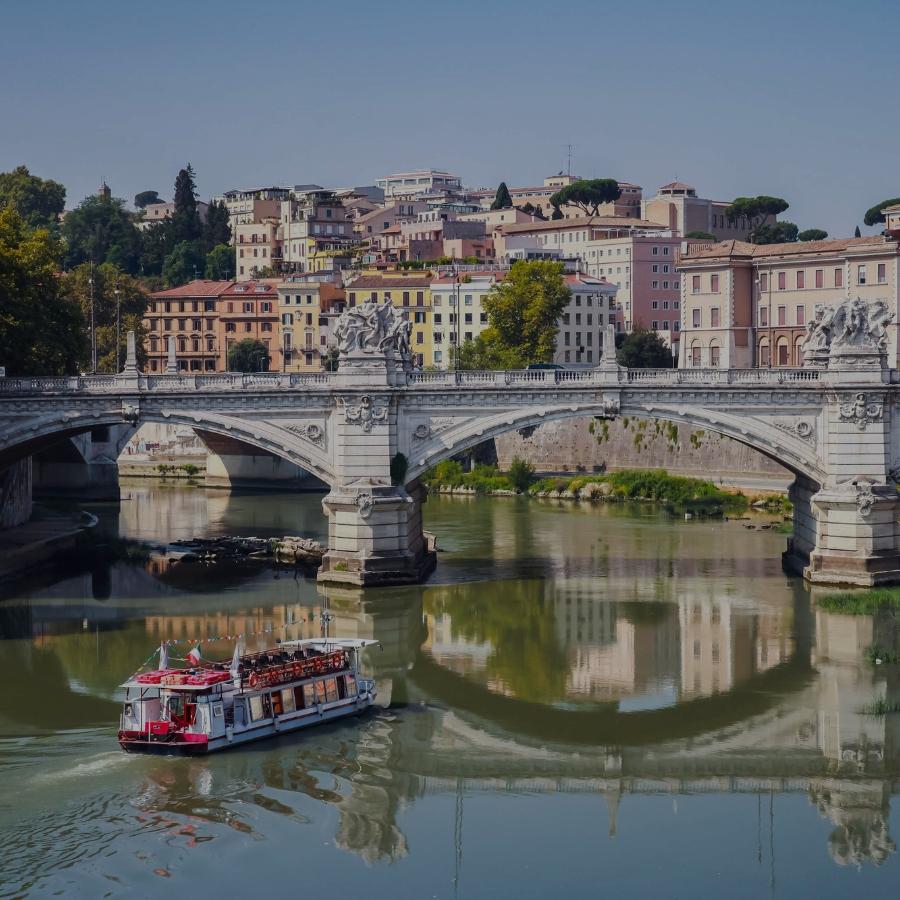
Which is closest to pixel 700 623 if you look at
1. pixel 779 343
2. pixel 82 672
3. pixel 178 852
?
pixel 82 672

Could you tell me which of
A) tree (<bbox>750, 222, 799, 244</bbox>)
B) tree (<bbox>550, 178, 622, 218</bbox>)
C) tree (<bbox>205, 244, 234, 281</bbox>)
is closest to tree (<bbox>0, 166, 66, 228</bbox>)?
tree (<bbox>205, 244, 234, 281</bbox>)

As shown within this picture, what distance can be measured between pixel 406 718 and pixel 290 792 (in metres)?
4.87

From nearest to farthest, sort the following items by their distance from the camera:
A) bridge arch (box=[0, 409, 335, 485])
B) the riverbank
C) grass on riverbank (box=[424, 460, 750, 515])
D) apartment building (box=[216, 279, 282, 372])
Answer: bridge arch (box=[0, 409, 335, 485])
the riverbank
grass on riverbank (box=[424, 460, 750, 515])
apartment building (box=[216, 279, 282, 372])

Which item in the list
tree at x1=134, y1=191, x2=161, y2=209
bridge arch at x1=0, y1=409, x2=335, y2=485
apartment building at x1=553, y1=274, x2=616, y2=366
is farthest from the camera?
tree at x1=134, y1=191, x2=161, y2=209

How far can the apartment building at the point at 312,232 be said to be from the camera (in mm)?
127125

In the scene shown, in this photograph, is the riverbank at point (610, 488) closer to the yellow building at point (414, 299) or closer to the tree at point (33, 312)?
the tree at point (33, 312)

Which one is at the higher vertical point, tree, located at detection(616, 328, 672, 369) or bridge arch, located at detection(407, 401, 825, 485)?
tree, located at detection(616, 328, 672, 369)

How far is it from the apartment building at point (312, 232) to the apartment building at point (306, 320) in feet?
89.6

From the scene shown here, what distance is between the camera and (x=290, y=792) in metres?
26.4

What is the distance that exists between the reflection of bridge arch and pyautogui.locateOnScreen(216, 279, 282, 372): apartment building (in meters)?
65.2

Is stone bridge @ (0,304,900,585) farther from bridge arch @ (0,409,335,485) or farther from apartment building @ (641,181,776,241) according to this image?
apartment building @ (641,181,776,241)

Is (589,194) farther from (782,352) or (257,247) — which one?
(782,352)

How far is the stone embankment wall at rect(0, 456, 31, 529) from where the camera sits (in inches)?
1998

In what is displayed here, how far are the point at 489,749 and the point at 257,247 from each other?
343 feet
